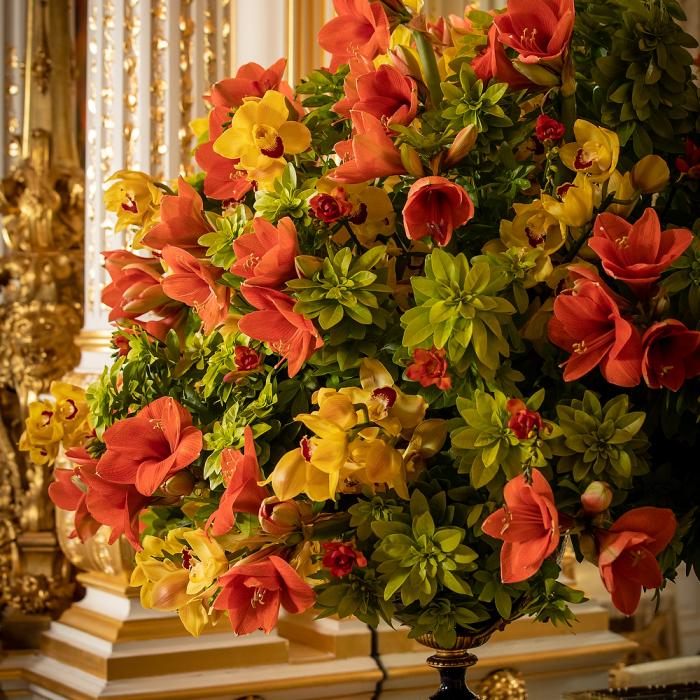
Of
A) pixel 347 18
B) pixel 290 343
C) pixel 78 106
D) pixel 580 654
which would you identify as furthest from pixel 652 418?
pixel 78 106

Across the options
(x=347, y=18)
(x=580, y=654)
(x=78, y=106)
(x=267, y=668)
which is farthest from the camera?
(x=78, y=106)

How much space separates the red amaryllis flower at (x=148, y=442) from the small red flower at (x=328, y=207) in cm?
13

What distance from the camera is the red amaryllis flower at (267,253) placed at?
0.57 meters

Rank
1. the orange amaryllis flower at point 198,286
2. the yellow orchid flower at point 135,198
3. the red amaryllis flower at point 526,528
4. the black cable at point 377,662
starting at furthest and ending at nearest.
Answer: the black cable at point 377,662 → the yellow orchid flower at point 135,198 → the orange amaryllis flower at point 198,286 → the red amaryllis flower at point 526,528

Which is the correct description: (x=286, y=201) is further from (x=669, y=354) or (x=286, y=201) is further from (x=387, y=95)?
(x=669, y=354)

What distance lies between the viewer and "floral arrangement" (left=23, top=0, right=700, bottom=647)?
550 millimetres

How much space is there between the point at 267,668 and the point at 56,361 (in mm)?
691

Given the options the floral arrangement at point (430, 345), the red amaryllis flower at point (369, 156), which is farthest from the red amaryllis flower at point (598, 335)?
the red amaryllis flower at point (369, 156)

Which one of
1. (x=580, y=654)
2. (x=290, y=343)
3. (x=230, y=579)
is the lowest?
(x=580, y=654)

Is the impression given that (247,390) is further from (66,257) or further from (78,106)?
(78,106)

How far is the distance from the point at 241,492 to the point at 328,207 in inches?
5.8

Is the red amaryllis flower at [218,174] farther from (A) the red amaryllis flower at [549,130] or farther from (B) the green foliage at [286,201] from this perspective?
(A) the red amaryllis flower at [549,130]

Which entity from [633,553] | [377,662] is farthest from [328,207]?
[377,662]

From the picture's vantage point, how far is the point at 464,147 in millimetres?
586
